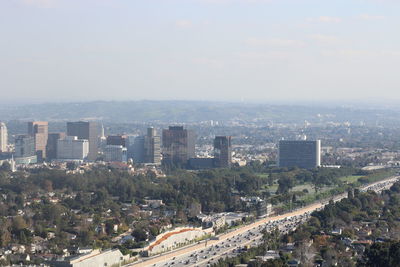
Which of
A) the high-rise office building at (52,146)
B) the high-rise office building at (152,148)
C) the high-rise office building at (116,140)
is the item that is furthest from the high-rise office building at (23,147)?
the high-rise office building at (152,148)

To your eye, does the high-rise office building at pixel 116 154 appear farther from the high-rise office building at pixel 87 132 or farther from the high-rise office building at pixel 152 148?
the high-rise office building at pixel 87 132

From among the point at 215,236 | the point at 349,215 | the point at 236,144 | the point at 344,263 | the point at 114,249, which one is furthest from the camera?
the point at 236,144

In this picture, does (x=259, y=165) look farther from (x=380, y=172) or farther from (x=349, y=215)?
(x=349, y=215)

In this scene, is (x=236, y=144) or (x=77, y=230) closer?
(x=77, y=230)

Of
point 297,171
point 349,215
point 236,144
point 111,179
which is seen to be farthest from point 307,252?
point 236,144

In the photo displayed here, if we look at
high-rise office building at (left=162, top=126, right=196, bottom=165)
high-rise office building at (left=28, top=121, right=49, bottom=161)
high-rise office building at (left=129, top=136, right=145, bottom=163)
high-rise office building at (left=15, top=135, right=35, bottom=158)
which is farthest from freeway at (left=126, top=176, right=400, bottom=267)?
high-rise office building at (left=28, top=121, right=49, bottom=161)

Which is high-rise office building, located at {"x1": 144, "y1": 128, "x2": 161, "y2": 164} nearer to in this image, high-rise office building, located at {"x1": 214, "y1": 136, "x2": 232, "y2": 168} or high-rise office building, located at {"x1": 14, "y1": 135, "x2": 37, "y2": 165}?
high-rise office building, located at {"x1": 214, "y1": 136, "x2": 232, "y2": 168}
